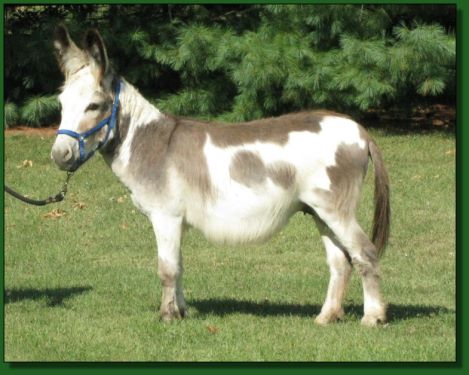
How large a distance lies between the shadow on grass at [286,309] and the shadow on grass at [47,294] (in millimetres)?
1250

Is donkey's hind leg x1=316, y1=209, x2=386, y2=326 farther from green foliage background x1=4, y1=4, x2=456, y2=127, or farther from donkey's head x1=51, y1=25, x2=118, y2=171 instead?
green foliage background x1=4, y1=4, x2=456, y2=127

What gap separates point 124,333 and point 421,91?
30.0 feet

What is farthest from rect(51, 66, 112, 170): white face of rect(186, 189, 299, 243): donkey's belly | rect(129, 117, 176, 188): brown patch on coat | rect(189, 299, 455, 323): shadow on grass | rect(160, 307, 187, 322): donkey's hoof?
rect(189, 299, 455, 323): shadow on grass

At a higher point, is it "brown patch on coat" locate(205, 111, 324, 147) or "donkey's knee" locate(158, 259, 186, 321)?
"brown patch on coat" locate(205, 111, 324, 147)

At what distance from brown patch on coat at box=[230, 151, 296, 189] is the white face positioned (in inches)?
43.8

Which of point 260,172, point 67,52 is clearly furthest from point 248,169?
point 67,52

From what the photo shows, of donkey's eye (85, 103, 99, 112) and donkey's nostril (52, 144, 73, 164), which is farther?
donkey's eye (85, 103, 99, 112)

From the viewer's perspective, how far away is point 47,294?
29.7 ft

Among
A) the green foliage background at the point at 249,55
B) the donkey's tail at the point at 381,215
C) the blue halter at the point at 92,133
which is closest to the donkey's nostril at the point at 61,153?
the blue halter at the point at 92,133

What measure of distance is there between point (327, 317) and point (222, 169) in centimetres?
152

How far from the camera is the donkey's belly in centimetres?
748

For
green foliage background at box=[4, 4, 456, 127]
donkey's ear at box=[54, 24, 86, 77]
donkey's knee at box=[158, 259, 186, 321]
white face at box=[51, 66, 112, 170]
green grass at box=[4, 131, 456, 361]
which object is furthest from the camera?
green foliage background at box=[4, 4, 456, 127]

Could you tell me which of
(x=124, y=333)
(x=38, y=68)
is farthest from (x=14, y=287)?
(x=38, y=68)

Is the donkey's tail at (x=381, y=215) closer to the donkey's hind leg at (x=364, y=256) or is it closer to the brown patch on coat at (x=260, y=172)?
the donkey's hind leg at (x=364, y=256)
